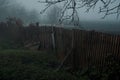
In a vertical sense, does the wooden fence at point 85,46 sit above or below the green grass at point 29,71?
above

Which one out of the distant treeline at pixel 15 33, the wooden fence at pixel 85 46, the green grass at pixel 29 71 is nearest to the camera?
the green grass at pixel 29 71

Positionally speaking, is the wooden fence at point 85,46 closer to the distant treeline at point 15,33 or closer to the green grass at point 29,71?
the green grass at point 29,71

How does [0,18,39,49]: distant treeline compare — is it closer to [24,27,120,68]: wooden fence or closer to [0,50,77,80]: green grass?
[24,27,120,68]: wooden fence

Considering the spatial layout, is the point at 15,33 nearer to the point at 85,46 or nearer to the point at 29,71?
the point at 85,46

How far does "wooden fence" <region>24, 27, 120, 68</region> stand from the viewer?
360 inches

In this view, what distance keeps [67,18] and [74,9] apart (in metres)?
0.27

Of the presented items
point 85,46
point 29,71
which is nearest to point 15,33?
point 85,46

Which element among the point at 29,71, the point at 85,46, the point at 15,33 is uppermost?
the point at 85,46

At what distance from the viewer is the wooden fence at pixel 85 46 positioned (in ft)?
30.0

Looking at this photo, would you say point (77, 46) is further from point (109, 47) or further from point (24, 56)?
point (24, 56)

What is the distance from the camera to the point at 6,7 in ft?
198

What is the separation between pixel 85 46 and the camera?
10555 millimetres

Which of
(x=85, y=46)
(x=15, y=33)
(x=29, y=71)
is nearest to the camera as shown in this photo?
(x=29, y=71)

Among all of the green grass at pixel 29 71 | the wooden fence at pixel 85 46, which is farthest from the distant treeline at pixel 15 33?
the green grass at pixel 29 71
